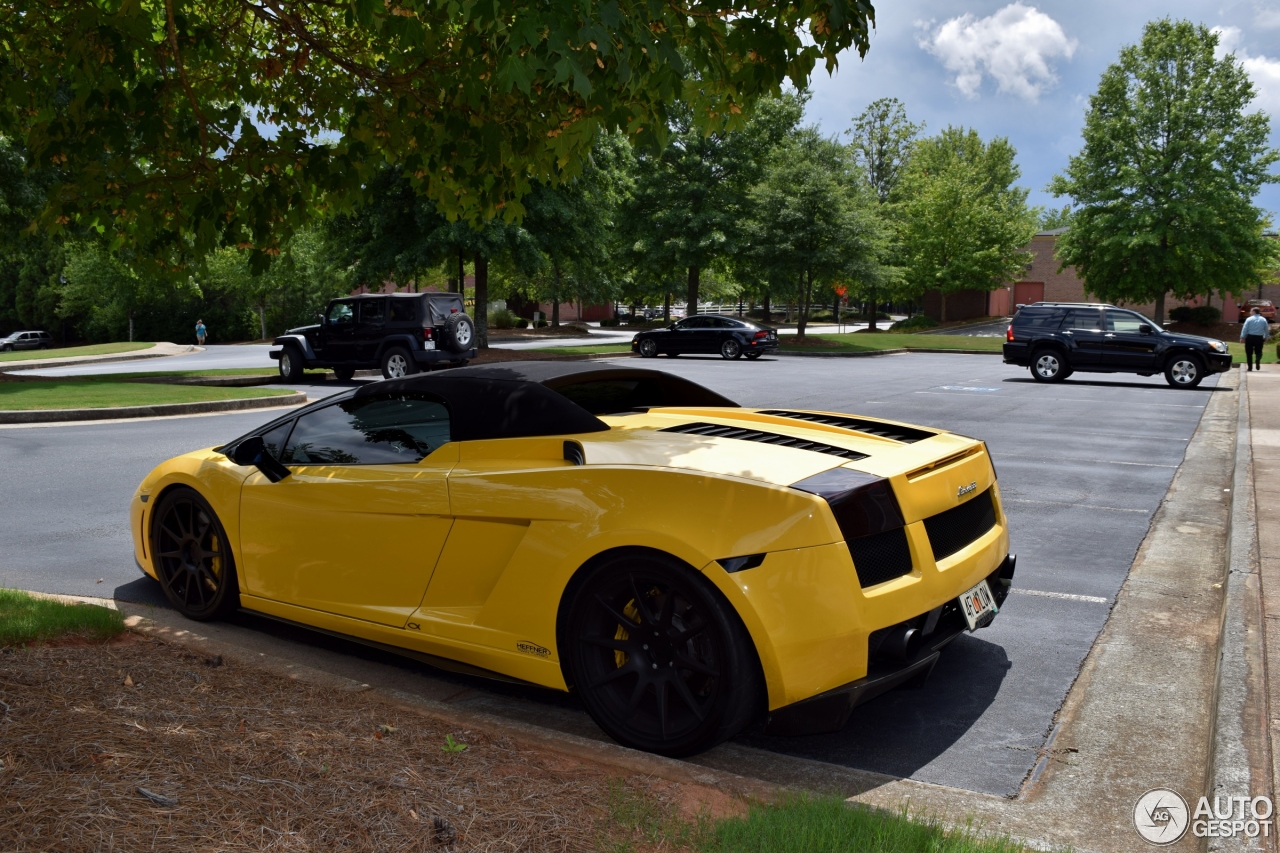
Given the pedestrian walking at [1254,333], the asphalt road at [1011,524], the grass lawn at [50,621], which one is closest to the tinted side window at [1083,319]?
the asphalt road at [1011,524]

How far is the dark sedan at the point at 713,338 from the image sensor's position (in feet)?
108

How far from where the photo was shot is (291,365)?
23391mm

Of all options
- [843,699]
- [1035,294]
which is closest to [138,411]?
[843,699]

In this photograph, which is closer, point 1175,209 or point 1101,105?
point 1175,209

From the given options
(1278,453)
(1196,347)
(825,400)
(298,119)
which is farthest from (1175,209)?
(298,119)

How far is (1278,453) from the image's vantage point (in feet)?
36.2

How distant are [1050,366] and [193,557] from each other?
21555 millimetres

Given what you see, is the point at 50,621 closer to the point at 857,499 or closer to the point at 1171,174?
the point at 857,499

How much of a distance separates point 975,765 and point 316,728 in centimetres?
239

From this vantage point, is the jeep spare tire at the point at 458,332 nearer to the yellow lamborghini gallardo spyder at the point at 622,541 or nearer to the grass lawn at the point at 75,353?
the yellow lamborghini gallardo spyder at the point at 622,541

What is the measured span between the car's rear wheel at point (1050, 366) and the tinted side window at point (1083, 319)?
0.72 metres

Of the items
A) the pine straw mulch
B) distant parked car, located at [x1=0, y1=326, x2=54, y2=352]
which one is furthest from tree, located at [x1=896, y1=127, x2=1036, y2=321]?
the pine straw mulch

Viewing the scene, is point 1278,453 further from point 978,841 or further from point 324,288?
point 324,288

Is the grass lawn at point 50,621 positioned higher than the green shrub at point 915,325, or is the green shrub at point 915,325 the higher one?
the green shrub at point 915,325
